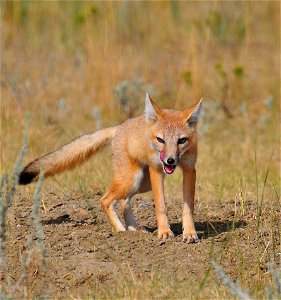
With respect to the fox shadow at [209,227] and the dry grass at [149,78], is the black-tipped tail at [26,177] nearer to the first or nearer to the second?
the fox shadow at [209,227]

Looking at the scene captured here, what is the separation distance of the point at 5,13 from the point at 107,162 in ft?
16.5

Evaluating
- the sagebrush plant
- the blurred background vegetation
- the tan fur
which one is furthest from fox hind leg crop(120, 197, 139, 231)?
the blurred background vegetation

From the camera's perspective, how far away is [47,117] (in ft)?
33.9

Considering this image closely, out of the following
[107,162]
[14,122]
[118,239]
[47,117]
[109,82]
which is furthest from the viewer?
[109,82]

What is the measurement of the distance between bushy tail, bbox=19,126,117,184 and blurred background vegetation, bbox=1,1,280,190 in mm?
2077

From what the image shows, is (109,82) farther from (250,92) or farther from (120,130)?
(120,130)

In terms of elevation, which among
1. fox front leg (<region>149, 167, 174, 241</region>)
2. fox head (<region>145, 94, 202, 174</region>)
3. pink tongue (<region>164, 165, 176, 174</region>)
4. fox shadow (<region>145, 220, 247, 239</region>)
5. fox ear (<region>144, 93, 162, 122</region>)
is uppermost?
fox ear (<region>144, 93, 162, 122</region>)

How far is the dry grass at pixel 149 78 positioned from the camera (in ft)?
28.1

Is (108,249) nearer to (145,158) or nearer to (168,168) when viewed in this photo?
(168,168)

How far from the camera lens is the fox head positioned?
5.91 meters

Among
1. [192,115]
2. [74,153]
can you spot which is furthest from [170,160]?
[74,153]

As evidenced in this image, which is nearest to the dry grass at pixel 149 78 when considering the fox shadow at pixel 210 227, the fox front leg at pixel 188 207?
the fox shadow at pixel 210 227

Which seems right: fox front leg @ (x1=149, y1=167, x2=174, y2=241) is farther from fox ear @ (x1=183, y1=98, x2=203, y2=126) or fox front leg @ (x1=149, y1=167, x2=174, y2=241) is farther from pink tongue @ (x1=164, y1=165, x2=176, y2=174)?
fox ear @ (x1=183, y1=98, x2=203, y2=126)

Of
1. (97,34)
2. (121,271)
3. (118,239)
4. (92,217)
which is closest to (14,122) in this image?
(97,34)
